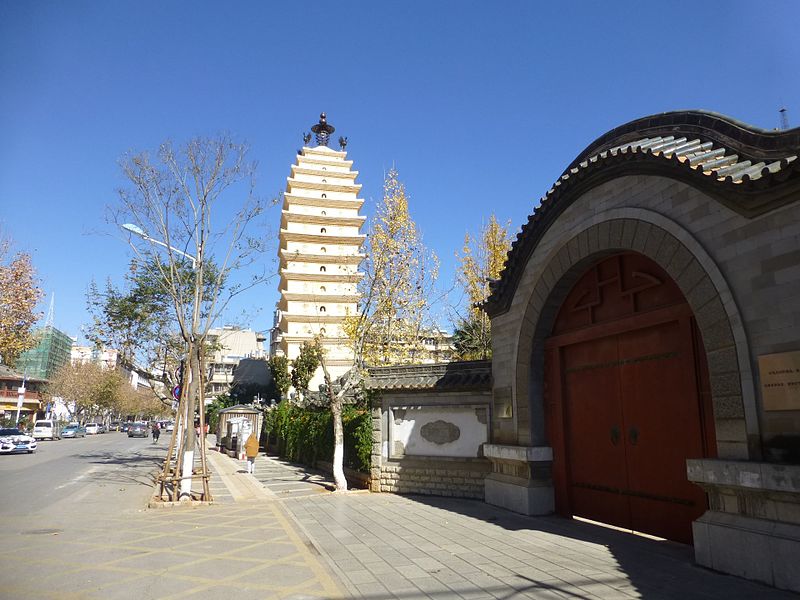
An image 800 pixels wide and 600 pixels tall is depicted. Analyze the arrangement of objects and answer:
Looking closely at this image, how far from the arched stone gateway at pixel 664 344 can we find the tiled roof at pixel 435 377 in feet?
2.31

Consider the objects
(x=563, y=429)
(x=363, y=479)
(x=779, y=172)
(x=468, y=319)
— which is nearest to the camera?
(x=779, y=172)

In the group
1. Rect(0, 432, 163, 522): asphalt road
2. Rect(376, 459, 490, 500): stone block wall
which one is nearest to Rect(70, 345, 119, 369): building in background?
Rect(0, 432, 163, 522): asphalt road

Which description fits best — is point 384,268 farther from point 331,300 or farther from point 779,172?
point 331,300

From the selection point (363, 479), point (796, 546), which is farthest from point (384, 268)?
point (796, 546)

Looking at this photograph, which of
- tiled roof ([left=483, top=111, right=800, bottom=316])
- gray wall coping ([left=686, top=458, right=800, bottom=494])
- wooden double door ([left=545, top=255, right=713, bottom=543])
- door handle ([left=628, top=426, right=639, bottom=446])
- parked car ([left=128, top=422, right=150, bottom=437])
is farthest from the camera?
parked car ([left=128, top=422, right=150, bottom=437])

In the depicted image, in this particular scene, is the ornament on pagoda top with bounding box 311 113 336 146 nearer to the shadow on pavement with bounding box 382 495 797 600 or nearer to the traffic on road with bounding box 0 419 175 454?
the traffic on road with bounding box 0 419 175 454

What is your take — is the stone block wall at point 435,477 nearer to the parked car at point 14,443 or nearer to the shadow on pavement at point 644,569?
the shadow on pavement at point 644,569

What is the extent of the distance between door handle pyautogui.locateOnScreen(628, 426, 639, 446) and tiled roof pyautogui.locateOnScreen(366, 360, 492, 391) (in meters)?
3.61

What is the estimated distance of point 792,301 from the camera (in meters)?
5.50

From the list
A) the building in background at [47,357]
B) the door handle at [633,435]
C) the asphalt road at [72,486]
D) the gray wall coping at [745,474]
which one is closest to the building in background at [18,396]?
the building in background at [47,357]

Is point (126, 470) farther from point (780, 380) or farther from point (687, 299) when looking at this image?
point (780, 380)

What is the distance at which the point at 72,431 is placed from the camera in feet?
166

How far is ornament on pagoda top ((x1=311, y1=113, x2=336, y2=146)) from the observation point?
52.8 meters

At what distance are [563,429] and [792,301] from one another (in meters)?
4.68
